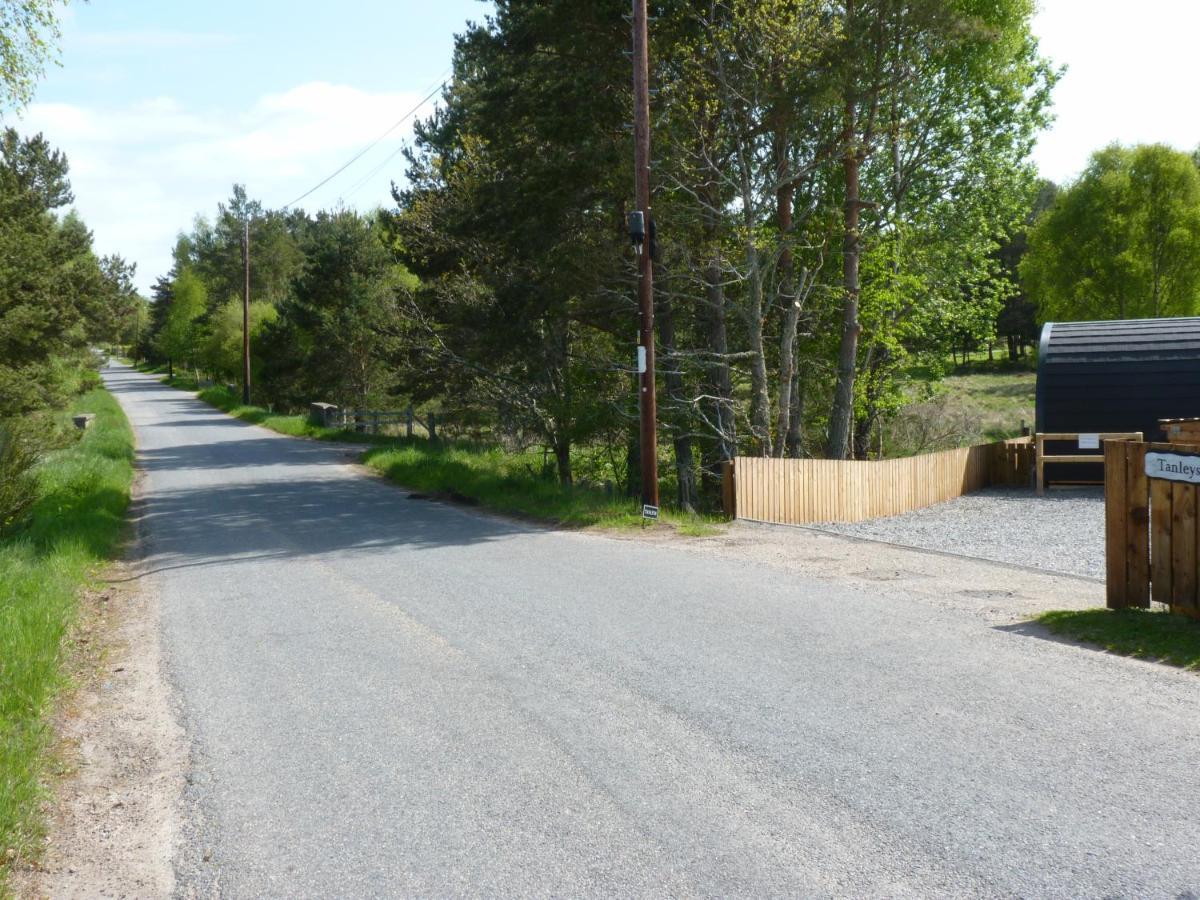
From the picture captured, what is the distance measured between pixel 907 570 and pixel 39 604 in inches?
334

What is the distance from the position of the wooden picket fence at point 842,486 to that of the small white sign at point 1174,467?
840cm

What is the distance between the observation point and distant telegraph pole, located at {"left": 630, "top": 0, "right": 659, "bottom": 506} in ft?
50.8

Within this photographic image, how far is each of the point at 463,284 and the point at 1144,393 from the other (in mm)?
15176

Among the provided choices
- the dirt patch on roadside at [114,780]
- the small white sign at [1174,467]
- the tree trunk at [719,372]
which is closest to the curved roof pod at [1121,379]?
the tree trunk at [719,372]

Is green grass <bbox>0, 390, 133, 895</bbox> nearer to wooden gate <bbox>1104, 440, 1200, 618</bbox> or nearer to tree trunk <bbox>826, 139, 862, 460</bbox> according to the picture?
wooden gate <bbox>1104, 440, 1200, 618</bbox>

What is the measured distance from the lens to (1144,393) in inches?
883

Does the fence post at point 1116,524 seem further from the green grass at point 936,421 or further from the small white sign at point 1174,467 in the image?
the green grass at point 936,421

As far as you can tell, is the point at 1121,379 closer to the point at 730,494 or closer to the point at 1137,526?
the point at 730,494

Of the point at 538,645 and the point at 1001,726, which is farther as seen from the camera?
the point at 538,645

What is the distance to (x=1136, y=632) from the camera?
7.92 m

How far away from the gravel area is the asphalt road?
408cm

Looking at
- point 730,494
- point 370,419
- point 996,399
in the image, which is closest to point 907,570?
point 730,494

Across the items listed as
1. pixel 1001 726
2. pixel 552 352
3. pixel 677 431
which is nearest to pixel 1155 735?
pixel 1001 726

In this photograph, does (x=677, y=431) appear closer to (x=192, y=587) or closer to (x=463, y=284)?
(x=463, y=284)
